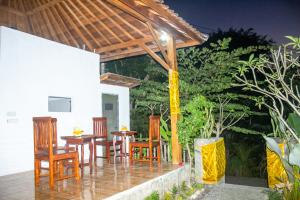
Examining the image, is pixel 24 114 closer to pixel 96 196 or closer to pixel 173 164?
pixel 96 196

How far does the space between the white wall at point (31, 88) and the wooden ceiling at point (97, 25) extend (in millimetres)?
1023

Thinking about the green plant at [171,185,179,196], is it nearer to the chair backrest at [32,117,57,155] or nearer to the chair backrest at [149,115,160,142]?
the chair backrest at [149,115,160,142]

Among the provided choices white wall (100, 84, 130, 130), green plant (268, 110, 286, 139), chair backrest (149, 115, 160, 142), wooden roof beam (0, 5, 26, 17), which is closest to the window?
white wall (100, 84, 130, 130)

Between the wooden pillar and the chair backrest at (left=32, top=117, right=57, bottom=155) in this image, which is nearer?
the chair backrest at (left=32, top=117, right=57, bottom=155)

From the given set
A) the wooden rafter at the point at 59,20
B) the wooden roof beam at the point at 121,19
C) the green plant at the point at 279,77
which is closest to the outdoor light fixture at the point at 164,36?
the wooden roof beam at the point at 121,19

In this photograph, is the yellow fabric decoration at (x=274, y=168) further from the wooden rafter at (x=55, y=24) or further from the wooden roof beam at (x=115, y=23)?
the wooden rafter at (x=55, y=24)

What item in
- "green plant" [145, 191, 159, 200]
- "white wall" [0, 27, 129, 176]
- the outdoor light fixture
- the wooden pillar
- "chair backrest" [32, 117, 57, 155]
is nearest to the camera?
"chair backrest" [32, 117, 57, 155]

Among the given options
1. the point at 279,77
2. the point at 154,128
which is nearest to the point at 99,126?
the point at 154,128

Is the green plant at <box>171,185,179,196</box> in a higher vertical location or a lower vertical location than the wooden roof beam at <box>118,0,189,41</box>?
lower

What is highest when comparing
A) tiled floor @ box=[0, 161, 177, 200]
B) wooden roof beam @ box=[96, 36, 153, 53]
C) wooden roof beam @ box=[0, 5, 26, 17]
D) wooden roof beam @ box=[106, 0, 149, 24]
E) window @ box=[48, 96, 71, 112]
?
wooden roof beam @ box=[0, 5, 26, 17]

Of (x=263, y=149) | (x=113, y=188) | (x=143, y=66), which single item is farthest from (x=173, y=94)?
(x=143, y=66)

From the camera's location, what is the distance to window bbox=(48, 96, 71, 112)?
5837mm

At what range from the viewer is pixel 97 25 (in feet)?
23.3

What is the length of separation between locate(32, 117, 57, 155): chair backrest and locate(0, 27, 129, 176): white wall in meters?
1.10
